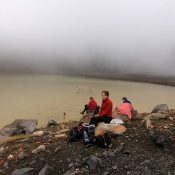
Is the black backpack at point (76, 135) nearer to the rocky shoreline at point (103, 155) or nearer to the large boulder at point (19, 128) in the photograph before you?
the rocky shoreline at point (103, 155)

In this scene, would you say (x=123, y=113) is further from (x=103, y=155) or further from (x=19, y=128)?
(x=19, y=128)

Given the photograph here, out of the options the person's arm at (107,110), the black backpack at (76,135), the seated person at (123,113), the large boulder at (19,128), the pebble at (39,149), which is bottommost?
the large boulder at (19,128)

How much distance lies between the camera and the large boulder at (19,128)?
102 ft

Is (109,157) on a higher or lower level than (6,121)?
higher

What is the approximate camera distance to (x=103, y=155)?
58.5 ft

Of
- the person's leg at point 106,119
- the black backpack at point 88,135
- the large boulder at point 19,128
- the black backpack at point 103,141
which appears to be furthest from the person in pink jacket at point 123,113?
the large boulder at point 19,128

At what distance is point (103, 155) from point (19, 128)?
50.2ft

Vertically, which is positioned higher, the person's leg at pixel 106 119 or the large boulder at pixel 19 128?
the person's leg at pixel 106 119

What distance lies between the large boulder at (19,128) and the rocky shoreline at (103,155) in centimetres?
1027

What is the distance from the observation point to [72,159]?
17797 mm

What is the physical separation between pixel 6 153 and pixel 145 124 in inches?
287

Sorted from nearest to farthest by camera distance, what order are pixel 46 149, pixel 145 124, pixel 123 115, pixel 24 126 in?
pixel 46 149, pixel 145 124, pixel 123 115, pixel 24 126

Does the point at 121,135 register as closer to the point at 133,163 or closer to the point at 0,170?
the point at 133,163

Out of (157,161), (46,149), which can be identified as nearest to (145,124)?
(157,161)
